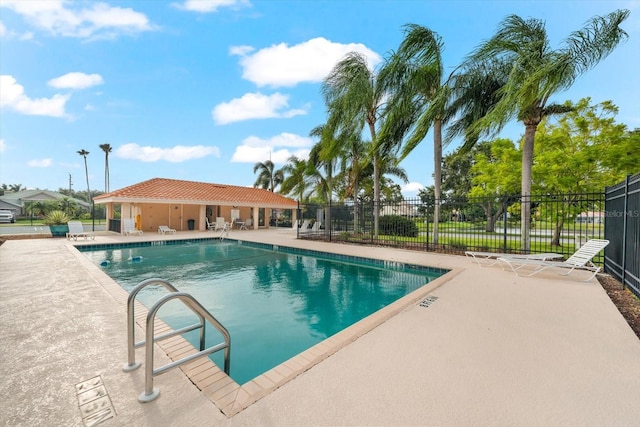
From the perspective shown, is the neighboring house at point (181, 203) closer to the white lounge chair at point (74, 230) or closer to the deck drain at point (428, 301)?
the white lounge chair at point (74, 230)

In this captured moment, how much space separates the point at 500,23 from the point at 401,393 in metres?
12.8

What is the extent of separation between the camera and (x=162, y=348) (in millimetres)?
3453

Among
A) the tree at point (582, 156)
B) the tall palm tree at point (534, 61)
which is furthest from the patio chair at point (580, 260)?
the tree at point (582, 156)

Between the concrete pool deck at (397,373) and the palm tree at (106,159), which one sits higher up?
the palm tree at (106,159)

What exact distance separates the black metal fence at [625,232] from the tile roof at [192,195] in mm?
20901

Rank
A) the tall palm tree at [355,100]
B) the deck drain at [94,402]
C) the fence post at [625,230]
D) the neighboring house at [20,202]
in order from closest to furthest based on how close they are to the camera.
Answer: the deck drain at [94,402] < the fence post at [625,230] < the tall palm tree at [355,100] < the neighboring house at [20,202]

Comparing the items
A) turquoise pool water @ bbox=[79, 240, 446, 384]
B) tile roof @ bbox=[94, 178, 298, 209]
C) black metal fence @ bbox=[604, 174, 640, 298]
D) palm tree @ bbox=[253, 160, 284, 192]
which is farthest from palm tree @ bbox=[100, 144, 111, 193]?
black metal fence @ bbox=[604, 174, 640, 298]

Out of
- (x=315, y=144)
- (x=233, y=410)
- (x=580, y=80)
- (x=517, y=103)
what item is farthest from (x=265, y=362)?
(x=315, y=144)

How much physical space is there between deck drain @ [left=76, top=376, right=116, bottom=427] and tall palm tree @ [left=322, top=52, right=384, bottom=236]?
41.3 feet

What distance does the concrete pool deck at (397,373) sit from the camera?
2.34 metres

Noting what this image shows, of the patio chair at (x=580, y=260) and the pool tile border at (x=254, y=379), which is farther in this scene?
the patio chair at (x=580, y=260)

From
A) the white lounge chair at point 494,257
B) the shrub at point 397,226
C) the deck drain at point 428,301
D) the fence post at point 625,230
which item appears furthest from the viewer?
Answer: the shrub at point 397,226

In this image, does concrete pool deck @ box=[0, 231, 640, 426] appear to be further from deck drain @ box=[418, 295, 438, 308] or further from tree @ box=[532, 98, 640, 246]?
tree @ box=[532, 98, 640, 246]

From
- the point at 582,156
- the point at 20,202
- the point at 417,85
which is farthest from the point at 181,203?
the point at 20,202
